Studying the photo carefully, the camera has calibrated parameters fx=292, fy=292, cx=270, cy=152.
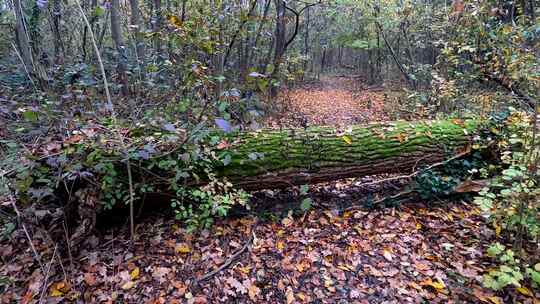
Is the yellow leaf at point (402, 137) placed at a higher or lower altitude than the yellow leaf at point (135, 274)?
higher

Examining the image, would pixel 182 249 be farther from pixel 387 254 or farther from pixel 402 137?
pixel 402 137

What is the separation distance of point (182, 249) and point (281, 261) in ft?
3.35

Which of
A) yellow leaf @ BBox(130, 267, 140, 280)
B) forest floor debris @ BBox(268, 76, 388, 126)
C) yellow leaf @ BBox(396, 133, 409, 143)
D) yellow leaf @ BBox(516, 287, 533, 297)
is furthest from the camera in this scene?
forest floor debris @ BBox(268, 76, 388, 126)

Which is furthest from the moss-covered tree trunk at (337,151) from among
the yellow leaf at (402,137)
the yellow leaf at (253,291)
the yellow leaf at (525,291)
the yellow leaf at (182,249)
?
the yellow leaf at (525,291)

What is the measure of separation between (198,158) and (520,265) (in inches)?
124

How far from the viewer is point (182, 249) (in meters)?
3.00

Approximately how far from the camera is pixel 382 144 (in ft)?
12.4

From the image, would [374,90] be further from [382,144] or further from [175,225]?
[175,225]

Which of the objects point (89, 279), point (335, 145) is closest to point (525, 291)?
point (335, 145)

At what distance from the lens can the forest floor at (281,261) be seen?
8.35 feet

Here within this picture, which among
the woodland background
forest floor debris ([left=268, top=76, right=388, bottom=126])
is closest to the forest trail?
forest floor debris ([left=268, top=76, right=388, bottom=126])

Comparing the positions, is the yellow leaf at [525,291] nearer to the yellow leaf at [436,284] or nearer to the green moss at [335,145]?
the yellow leaf at [436,284]

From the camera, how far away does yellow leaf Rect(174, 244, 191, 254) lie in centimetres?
298

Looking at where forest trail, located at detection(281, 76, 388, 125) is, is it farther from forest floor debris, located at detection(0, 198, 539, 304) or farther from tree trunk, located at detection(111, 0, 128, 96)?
tree trunk, located at detection(111, 0, 128, 96)
